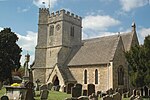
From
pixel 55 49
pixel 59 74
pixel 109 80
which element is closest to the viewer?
pixel 109 80

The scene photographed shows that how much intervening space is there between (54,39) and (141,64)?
1895 centimetres

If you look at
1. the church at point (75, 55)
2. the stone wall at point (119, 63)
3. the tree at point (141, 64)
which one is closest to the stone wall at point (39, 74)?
the church at point (75, 55)

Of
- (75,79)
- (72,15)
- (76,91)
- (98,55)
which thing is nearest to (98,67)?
(98,55)

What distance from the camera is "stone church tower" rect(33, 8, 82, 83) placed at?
3938cm

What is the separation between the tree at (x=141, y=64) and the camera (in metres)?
24.1

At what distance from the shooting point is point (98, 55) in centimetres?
3397

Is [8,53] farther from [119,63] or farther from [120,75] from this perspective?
[120,75]

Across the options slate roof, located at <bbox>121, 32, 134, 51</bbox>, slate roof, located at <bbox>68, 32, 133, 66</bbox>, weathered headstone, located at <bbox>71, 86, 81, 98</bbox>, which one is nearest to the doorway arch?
slate roof, located at <bbox>68, 32, 133, 66</bbox>

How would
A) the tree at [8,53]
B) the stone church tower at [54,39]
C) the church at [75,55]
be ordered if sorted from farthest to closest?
the stone church tower at [54,39] < the tree at [8,53] < the church at [75,55]

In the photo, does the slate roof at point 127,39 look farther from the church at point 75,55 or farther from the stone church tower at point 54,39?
the stone church tower at point 54,39

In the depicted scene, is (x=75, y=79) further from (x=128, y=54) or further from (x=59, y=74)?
(x=128, y=54)

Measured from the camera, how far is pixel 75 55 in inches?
1496

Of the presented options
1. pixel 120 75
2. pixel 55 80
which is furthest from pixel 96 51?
pixel 55 80

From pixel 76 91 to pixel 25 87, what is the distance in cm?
359
